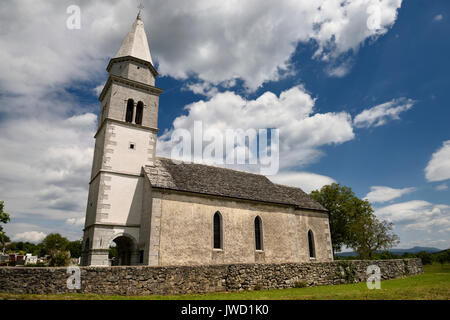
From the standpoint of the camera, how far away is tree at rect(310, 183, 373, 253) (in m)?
39.2

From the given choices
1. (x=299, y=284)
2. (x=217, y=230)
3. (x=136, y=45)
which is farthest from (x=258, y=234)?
(x=136, y=45)

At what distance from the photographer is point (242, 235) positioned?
21781 millimetres

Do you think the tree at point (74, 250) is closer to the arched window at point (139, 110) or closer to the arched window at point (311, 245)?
the arched window at point (139, 110)

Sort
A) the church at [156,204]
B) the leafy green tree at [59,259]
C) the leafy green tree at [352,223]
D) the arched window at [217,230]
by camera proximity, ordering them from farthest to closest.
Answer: the leafy green tree at [352,223] → the leafy green tree at [59,259] → the arched window at [217,230] → the church at [156,204]

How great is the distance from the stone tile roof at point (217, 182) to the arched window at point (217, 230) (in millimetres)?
1848

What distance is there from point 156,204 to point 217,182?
6777mm

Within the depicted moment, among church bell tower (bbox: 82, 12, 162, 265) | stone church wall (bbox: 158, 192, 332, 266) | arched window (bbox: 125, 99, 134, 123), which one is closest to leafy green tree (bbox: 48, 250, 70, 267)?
church bell tower (bbox: 82, 12, 162, 265)

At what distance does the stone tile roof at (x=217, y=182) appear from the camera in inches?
821

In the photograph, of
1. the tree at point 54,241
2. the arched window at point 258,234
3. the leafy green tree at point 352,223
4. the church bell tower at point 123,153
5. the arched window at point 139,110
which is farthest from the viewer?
the tree at point 54,241

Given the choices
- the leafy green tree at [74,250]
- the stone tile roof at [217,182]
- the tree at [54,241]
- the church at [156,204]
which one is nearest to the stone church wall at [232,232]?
the church at [156,204]

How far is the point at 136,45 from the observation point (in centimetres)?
2417

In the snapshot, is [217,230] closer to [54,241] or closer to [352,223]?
[352,223]
